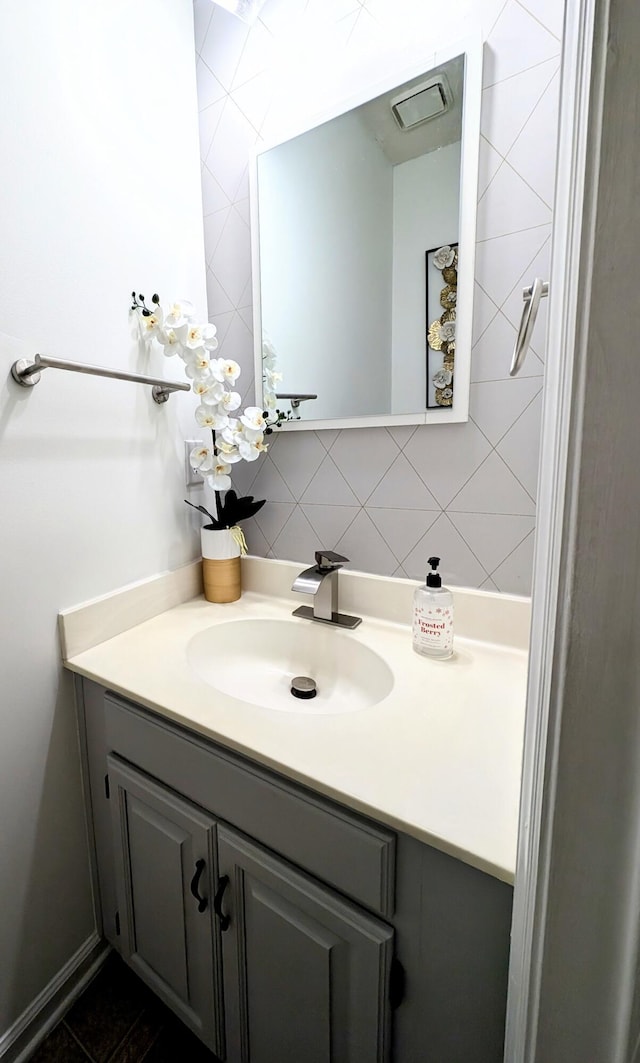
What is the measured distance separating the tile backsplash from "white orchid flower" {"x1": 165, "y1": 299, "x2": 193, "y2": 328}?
0.70 ft

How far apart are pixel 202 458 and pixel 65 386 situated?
1.05ft

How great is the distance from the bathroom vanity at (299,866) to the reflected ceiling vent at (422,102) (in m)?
1.00

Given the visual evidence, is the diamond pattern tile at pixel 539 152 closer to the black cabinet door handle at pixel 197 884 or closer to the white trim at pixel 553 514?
the white trim at pixel 553 514

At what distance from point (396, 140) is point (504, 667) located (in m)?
1.10

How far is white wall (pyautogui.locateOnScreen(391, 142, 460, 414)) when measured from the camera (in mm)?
877

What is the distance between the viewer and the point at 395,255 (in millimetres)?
953

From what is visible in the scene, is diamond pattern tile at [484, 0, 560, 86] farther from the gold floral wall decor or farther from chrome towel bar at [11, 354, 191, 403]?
chrome towel bar at [11, 354, 191, 403]

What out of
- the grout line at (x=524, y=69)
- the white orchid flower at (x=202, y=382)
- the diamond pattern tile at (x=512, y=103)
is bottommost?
the white orchid flower at (x=202, y=382)

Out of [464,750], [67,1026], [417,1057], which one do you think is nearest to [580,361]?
[464,750]

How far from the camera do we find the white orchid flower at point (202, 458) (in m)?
1.08

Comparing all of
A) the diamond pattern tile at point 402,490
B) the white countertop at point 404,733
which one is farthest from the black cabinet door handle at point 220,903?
the diamond pattern tile at point 402,490

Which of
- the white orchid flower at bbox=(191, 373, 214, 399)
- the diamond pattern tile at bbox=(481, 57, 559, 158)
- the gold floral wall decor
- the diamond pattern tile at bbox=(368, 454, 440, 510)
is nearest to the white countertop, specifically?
the diamond pattern tile at bbox=(368, 454, 440, 510)

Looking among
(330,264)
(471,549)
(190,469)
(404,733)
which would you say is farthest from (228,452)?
(404,733)

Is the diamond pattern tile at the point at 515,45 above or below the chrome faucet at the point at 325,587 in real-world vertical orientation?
above
